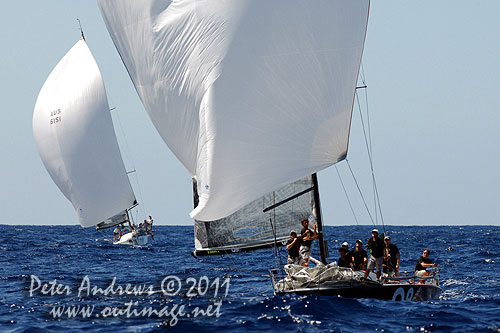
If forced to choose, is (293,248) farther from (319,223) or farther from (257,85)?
(257,85)

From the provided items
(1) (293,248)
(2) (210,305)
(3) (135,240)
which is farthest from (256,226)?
(3) (135,240)

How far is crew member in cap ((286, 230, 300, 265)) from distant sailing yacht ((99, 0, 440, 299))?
989 mm

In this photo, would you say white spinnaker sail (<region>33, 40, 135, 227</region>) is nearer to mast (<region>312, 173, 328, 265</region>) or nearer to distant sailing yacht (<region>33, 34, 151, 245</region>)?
distant sailing yacht (<region>33, 34, 151, 245</region>)

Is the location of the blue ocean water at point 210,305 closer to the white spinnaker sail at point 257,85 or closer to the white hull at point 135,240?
the white spinnaker sail at point 257,85

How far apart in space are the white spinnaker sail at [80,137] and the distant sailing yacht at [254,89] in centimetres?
2716

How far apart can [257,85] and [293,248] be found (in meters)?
4.75

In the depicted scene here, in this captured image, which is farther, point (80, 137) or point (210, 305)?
point (80, 137)

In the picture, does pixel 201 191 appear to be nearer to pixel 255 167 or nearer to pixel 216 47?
pixel 255 167

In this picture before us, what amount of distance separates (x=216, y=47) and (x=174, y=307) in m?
6.80

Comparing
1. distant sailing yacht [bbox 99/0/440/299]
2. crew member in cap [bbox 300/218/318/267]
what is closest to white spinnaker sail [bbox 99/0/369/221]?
distant sailing yacht [bbox 99/0/440/299]

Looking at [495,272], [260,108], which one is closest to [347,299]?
[260,108]

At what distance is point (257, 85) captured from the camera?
16266mm

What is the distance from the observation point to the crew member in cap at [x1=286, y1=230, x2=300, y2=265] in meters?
18.5

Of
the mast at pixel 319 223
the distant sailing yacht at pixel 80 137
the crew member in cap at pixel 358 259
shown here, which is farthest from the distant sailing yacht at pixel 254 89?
the distant sailing yacht at pixel 80 137
